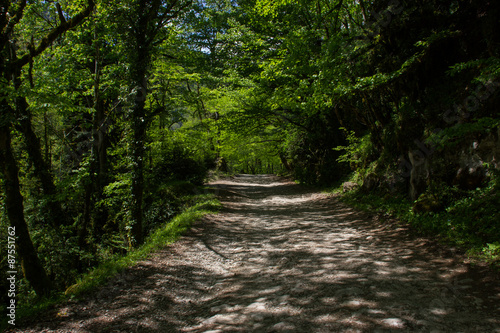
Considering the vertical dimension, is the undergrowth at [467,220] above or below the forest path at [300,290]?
above

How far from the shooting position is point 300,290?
3635 millimetres

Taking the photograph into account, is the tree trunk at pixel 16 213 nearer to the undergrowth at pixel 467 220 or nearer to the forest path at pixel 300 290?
the forest path at pixel 300 290


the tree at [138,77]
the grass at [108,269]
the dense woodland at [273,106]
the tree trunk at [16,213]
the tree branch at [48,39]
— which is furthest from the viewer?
the tree at [138,77]

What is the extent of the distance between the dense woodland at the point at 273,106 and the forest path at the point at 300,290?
0.96 m

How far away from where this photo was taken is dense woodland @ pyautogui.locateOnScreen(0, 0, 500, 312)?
193 inches

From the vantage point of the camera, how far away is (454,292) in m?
3.19

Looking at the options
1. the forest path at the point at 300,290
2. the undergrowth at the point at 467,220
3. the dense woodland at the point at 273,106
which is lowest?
the forest path at the point at 300,290

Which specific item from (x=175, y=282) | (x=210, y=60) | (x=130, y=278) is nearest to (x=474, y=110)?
(x=175, y=282)

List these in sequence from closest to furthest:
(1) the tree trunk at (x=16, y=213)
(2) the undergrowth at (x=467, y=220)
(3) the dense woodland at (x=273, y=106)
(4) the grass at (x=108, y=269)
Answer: (4) the grass at (x=108, y=269)
(2) the undergrowth at (x=467, y=220)
(1) the tree trunk at (x=16, y=213)
(3) the dense woodland at (x=273, y=106)

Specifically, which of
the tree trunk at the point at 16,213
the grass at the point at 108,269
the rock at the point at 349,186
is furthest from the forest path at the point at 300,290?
the rock at the point at 349,186

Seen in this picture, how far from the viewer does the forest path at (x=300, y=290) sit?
282cm

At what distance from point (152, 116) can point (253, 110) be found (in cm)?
725

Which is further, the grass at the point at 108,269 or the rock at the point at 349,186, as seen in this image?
the rock at the point at 349,186

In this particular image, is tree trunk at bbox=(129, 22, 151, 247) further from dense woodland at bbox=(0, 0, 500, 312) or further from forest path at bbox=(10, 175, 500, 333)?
forest path at bbox=(10, 175, 500, 333)
